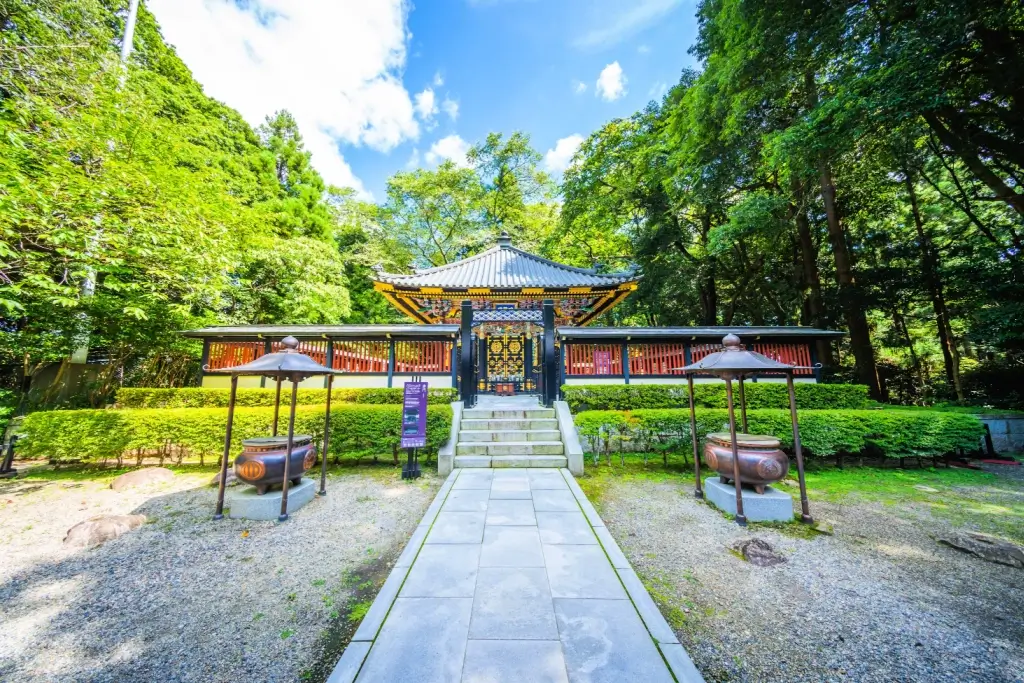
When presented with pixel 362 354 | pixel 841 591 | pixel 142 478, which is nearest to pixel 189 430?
pixel 142 478

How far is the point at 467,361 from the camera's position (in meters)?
8.61

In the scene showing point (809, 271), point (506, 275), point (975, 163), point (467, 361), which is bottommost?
point (467, 361)

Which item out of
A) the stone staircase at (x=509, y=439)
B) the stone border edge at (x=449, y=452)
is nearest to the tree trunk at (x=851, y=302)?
the stone staircase at (x=509, y=439)

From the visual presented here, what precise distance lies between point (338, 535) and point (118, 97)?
1264cm

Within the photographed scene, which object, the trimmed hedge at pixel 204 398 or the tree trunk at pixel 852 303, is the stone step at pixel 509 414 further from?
the tree trunk at pixel 852 303

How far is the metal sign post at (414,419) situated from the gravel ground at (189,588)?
100 cm

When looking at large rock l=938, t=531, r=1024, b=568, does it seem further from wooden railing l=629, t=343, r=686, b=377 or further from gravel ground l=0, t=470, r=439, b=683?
wooden railing l=629, t=343, r=686, b=377

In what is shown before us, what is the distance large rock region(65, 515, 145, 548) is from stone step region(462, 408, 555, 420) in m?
5.08

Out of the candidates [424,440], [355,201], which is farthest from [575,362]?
[355,201]

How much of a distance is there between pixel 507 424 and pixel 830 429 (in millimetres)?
6226

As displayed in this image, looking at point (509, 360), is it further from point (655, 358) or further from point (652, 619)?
point (652, 619)

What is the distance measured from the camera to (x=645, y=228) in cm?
1689

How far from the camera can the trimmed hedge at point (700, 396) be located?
327 inches

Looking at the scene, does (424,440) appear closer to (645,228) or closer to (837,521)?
(837,521)
